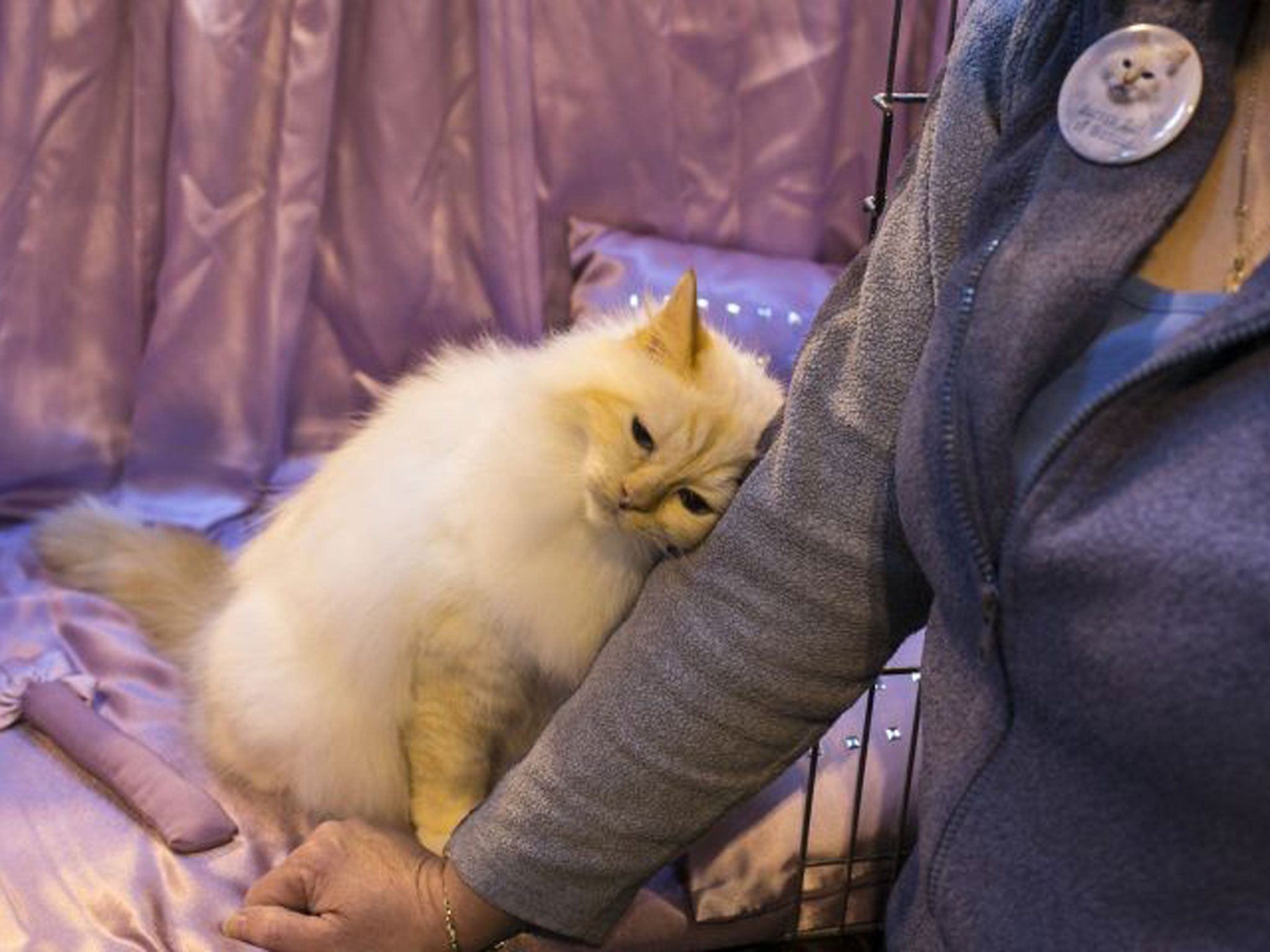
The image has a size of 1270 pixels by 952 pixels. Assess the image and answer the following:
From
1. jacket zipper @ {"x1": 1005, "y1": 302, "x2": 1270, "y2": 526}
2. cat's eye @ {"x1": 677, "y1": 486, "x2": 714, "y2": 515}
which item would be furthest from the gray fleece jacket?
cat's eye @ {"x1": 677, "y1": 486, "x2": 714, "y2": 515}

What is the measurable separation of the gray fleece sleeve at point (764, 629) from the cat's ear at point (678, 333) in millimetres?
176

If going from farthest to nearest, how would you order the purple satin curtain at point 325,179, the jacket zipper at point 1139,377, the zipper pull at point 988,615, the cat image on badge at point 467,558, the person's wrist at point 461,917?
1. the purple satin curtain at point 325,179
2. the cat image on badge at point 467,558
3. the person's wrist at point 461,917
4. the zipper pull at point 988,615
5. the jacket zipper at point 1139,377

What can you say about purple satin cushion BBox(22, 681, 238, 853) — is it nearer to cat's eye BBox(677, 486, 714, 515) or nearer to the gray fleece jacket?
the gray fleece jacket

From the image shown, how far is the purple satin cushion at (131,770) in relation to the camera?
118cm

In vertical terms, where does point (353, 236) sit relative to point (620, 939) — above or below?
above

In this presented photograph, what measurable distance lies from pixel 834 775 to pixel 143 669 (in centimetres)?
73

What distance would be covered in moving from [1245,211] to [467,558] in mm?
654

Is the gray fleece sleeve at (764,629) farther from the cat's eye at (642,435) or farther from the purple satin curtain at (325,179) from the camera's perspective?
the purple satin curtain at (325,179)

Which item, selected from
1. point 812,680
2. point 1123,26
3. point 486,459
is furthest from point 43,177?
point 1123,26

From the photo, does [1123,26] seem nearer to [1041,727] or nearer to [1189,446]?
[1189,446]

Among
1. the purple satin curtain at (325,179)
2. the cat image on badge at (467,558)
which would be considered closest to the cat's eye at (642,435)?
the cat image on badge at (467,558)

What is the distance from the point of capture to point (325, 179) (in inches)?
67.3

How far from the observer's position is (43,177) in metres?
1.58

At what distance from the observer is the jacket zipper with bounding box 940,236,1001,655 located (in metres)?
0.67
